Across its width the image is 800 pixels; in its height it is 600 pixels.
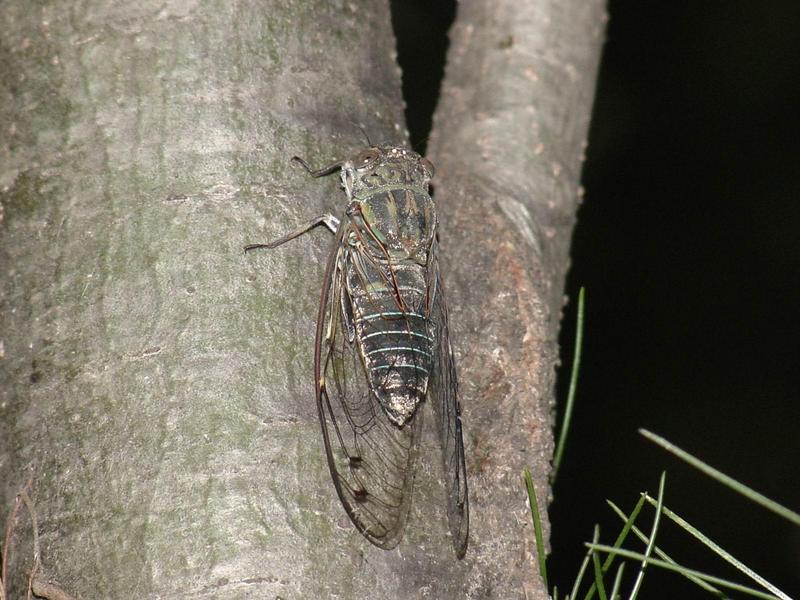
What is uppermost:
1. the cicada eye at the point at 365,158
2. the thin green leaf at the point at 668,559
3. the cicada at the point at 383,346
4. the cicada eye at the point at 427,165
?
the cicada eye at the point at 427,165

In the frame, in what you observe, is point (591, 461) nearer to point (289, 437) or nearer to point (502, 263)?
point (502, 263)

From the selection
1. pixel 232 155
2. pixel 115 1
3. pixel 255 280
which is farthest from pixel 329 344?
pixel 115 1

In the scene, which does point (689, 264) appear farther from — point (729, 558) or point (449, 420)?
point (729, 558)

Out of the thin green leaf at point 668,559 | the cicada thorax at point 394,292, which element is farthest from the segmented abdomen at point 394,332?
the thin green leaf at point 668,559

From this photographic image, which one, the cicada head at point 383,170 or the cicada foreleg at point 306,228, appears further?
the cicada head at point 383,170

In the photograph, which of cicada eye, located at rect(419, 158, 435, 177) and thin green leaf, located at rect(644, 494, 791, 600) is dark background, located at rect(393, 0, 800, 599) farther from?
thin green leaf, located at rect(644, 494, 791, 600)

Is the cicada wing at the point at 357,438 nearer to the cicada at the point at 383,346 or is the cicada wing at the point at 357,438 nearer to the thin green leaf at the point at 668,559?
the cicada at the point at 383,346
